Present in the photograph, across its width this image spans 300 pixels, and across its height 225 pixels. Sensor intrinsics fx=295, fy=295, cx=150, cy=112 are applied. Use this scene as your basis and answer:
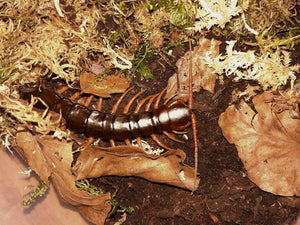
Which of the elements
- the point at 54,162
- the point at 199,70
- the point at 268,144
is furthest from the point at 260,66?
the point at 54,162

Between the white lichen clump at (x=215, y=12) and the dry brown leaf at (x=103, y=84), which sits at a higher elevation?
the white lichen clump at (x=215, y=12)

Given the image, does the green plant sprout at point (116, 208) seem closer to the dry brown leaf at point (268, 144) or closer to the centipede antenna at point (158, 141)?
the centipede antenna at point (158, 141)

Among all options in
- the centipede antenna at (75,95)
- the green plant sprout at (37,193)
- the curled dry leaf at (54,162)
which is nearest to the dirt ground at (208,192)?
the curled dry leaf at (54,162)

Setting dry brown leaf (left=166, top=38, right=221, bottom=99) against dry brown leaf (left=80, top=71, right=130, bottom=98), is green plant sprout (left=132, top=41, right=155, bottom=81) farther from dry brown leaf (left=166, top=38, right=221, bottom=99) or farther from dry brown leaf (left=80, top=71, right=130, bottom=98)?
dry brown leaf (left=166, top=38, right=221, bottom=99)

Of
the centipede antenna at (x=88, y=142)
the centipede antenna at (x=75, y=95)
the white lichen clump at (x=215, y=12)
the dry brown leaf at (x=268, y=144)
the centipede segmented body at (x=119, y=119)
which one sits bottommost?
the dry brown leaf at (x=268, y=144)

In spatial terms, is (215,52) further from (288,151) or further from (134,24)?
(288,151)

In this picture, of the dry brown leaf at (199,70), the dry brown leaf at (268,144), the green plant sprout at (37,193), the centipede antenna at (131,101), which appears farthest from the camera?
the centipede antenna at (131,101)
